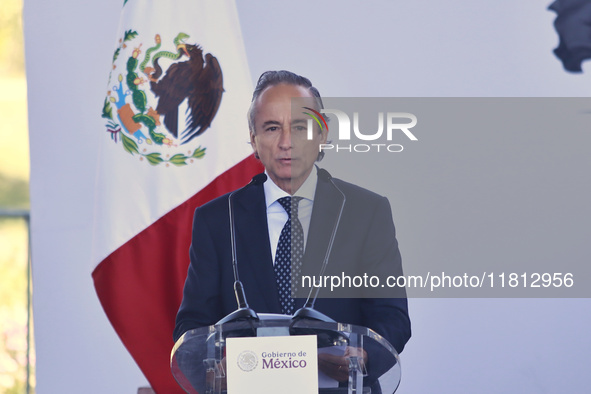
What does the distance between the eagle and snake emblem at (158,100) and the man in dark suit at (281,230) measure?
43 cm

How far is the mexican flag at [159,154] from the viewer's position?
3.26m

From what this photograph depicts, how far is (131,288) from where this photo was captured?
3.27 metres

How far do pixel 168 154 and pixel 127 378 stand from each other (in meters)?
0.98

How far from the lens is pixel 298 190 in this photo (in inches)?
110

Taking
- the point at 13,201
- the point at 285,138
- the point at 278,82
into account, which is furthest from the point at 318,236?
the point at 13,201

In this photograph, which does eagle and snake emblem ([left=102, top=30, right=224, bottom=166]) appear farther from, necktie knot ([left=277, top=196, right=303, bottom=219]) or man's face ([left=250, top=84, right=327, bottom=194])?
necktie knot ([left=277, top=196, right=303, bottom=219])

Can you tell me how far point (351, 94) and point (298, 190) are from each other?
704mm

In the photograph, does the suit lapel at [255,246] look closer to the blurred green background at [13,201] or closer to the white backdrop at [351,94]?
the white backdrop at [351,94]

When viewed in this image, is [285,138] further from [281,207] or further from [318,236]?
[318,236]

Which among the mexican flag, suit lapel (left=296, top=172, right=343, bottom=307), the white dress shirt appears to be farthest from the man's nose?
the mexican flag

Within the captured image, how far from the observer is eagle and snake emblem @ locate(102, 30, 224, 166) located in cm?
328

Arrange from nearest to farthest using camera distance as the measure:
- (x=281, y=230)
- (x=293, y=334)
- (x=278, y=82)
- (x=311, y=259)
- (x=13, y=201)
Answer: (x=293, y=334) → (x=311, y=259) → (x=281, y=230) → (x=278, y=82) → (x=13, y=201)

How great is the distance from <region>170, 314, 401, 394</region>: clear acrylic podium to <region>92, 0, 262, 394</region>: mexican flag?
1372 millimetres

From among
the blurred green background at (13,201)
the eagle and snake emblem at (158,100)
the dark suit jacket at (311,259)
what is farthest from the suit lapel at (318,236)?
the blurred green background at (13,201)
